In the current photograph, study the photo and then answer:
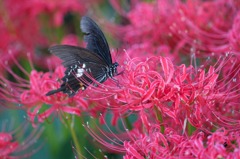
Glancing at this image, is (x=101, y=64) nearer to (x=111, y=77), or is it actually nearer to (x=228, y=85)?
(x=111, y=77)

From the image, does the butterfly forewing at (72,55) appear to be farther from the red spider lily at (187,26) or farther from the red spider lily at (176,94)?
the red spider lily at (187,26)

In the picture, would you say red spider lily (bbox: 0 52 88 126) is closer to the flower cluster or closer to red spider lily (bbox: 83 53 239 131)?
the flower cluster

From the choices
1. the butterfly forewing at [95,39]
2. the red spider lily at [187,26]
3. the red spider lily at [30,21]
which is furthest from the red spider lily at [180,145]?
the red spider lily at [30,21]

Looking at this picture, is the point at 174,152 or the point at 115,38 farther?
the point at 115,38

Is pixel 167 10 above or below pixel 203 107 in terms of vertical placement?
above

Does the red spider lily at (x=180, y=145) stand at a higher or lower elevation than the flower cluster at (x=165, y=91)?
lower

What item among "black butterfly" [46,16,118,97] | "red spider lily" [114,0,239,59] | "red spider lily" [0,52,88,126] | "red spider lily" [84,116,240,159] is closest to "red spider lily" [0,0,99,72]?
"red spider lily" [114,0,239,59]

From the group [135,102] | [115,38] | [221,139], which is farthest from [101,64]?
[115,38]
